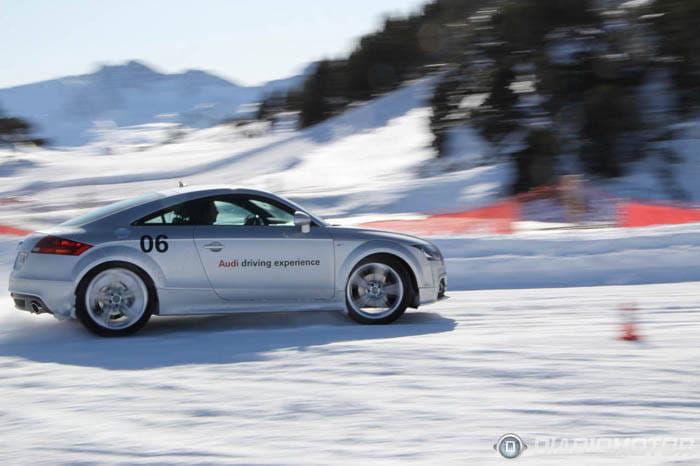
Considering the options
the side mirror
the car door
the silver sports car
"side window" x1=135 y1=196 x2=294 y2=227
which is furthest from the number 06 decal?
the side mirror

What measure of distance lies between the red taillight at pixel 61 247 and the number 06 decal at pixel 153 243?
0.45 metres

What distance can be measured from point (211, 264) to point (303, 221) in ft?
2.89

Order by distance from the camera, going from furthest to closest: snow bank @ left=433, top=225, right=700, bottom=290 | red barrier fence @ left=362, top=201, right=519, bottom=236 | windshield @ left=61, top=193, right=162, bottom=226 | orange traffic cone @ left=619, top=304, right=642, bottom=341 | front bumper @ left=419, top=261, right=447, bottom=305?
1. red barrier fence @ left=362, top=201, right=519, bottom=236
2. snow bank @ left=433, top=225, right=700, bottom=290
3. front bumper @ left=419, top=261, right=447, bottom=305
4. windshield @ left=61, top=193, right=162, bottom=226
5. orange traffic cone @ left=619, top=304, right=642, bottom=341

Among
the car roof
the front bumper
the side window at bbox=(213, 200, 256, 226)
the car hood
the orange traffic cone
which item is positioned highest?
the car roof

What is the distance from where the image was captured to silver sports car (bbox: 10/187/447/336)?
7.36 m

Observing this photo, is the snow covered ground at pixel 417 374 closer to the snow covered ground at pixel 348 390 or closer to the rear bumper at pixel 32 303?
the snow covered ground at pixel 348 390

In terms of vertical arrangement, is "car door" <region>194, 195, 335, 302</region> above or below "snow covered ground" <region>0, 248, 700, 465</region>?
above

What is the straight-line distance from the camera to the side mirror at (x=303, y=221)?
769 cm

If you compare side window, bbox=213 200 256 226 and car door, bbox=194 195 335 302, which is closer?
car door, bbox=194 195 335 302

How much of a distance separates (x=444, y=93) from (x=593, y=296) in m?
21.2

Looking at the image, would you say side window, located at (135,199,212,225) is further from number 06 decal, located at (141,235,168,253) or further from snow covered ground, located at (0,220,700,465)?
snow covered ground, located at (0,220,700,465)

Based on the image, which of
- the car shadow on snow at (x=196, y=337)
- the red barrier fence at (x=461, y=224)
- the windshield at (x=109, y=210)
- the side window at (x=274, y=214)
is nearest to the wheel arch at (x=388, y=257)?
the car shadow on snow at (x=196, y=337)

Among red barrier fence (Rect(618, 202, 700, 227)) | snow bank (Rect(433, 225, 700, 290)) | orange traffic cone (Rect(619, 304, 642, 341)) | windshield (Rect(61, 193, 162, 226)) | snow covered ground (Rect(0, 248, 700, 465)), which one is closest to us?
snow covered ground (Rect(0, 248, 700, 465))

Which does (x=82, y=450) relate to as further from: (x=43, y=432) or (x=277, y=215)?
(x=277, y=215)
